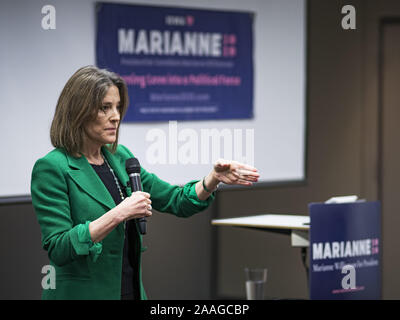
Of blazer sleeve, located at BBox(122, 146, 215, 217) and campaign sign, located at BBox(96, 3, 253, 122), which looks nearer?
blazer sleeve, located at BBox(122, 146, 215, 217)

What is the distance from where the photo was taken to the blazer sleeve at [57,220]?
227cm

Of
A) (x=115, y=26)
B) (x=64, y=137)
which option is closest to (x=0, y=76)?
(x=115, y=26)

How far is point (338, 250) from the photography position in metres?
4.19

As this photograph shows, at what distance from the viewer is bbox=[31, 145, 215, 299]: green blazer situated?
230cm

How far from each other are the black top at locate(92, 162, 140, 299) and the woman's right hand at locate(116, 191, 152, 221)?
0.84ft

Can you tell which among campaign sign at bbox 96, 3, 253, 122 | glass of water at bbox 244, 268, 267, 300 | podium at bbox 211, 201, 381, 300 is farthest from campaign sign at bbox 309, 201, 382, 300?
campaign sign at bbox 96, 3, 253, 122

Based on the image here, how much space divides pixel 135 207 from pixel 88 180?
0.84 ft

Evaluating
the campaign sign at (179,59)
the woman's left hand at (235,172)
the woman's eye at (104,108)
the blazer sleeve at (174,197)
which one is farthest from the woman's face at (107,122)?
the campaign sign at (179,59)

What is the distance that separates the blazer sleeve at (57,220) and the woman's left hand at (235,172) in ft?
1.74

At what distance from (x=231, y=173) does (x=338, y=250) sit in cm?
181

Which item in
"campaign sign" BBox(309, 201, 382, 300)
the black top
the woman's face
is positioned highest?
the woman's face

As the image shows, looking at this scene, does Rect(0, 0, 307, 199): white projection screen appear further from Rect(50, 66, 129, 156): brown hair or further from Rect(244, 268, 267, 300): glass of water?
Rect(50, 66, 129, 156): brown hair

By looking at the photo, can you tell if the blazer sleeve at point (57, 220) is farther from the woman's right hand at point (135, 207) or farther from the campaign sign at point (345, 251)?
the campaign sign at point (345, 251)

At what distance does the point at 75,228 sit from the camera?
229 cm
